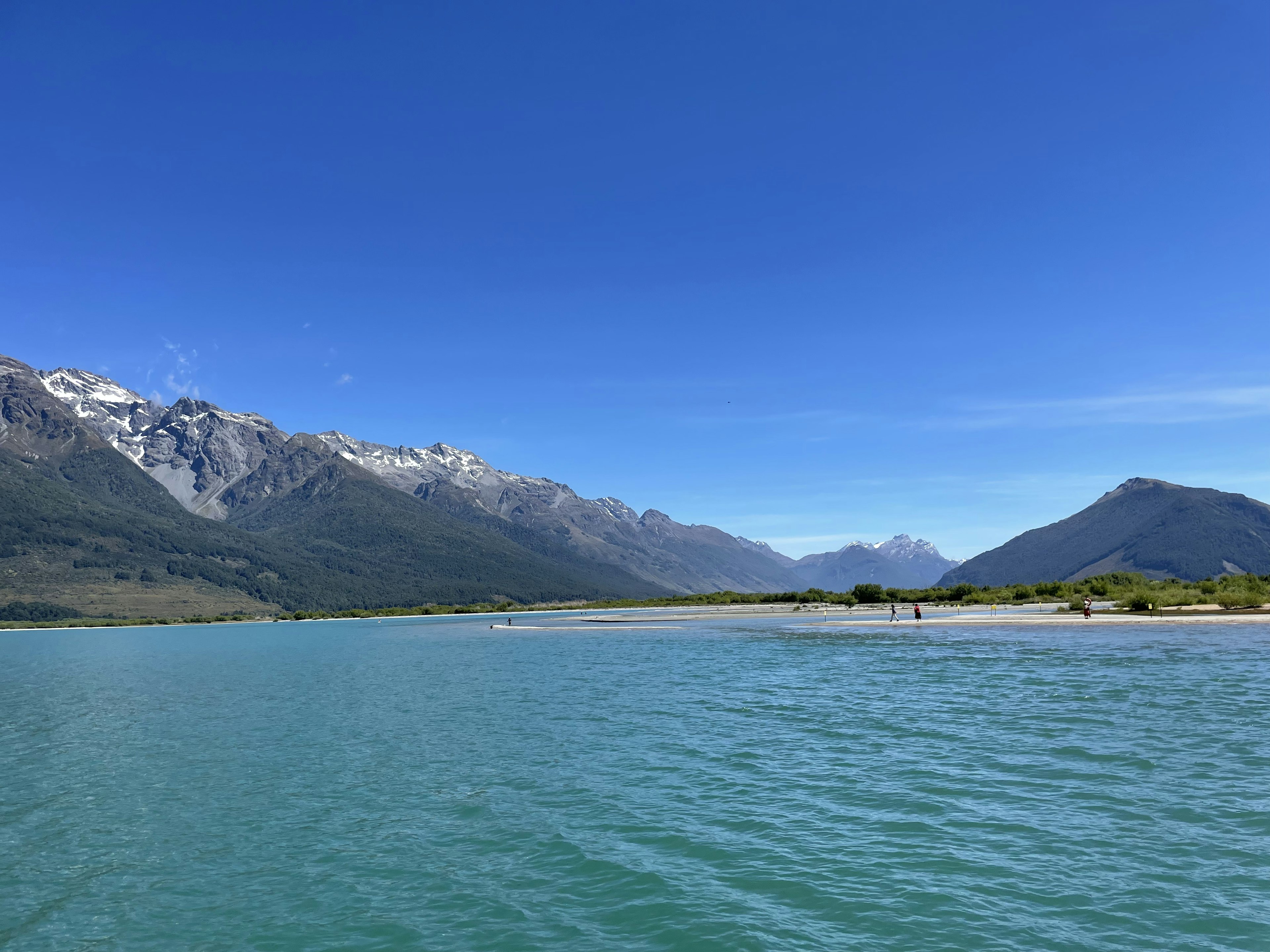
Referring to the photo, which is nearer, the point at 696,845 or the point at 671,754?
the point at 696,845

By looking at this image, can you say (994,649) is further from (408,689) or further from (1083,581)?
(1083,581)

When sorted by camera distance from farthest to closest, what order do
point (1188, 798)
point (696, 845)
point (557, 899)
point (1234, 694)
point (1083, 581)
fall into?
point (1083, 581) < point (1234, 694) < point (1188, 798) < point (696, 845) < point (557, 899)

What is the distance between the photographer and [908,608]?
14062 cm

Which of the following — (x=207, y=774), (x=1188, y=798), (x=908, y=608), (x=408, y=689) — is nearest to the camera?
(x=1188, y=798)

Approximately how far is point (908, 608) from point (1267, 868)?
438ft

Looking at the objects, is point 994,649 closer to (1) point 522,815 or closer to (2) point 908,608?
(1) point 522,815

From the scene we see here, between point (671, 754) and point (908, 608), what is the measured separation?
12563 cm

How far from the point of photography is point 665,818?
1903 centimetres

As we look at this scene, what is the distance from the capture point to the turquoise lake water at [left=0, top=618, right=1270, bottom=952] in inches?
512

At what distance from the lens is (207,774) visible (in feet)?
83.2

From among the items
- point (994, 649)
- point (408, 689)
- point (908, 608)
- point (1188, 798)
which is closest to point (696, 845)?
point (1188, 798)

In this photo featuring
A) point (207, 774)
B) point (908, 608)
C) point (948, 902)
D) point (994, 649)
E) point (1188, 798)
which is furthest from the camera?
point (908, 608)

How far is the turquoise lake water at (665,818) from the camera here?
1302cm

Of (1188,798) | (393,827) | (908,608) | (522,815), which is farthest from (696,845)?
(908,608)
